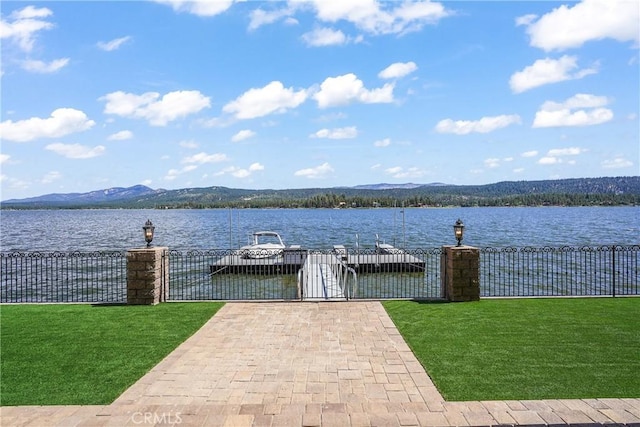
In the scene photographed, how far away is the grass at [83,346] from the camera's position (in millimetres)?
5867

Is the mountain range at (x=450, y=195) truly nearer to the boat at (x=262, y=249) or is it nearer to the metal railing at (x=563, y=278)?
the boat at (x=262, y=249)

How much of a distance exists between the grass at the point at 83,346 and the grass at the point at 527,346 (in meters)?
4.10

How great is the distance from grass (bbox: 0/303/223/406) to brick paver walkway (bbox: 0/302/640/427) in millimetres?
315

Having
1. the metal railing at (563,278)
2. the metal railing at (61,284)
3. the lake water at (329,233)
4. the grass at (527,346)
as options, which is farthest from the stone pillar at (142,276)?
the lake water at (329,233)

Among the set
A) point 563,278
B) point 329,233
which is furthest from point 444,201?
point 563,278

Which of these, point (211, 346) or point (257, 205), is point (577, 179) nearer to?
point (257, 205)

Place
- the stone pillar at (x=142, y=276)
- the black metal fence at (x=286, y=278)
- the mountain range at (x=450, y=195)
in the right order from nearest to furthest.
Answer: the stone pillar at (x=142, y=276) < the black metal fence at (x=286, y=278) < the mountain range at (x=450, y=195)

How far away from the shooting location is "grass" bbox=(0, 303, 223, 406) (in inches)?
231

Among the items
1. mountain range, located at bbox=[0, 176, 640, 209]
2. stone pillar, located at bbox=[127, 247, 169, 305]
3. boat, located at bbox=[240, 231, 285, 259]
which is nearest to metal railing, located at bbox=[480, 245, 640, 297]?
stone pillar, located at bbox=[127, 247, 169, 305]

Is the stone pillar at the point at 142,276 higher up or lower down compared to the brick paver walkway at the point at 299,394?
higher up

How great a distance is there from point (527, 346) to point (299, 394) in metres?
3.89

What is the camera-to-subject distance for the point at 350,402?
548cm

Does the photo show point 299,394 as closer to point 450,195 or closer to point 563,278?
point 563,278

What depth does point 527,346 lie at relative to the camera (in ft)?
24.5
